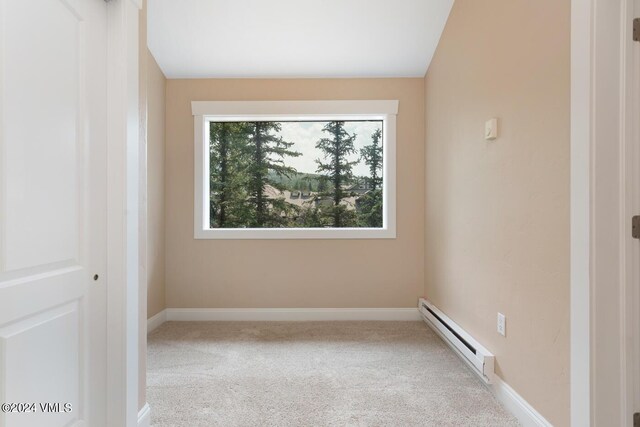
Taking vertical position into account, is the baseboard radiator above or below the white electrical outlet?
below

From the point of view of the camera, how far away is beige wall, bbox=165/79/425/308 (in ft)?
11.0

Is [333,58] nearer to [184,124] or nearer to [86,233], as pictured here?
[184,124]

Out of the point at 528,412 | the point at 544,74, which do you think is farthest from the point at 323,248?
the point at 544,74

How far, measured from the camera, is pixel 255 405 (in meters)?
1.88

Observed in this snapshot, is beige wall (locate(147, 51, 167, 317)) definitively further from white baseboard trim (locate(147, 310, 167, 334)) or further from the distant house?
the distant house

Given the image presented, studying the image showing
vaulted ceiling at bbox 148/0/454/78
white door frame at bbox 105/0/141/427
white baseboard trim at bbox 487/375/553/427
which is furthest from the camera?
vaulted ceiling at bbox 148/0/454/78

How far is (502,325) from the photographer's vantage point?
1.92m

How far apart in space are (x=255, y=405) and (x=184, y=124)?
2589 mm

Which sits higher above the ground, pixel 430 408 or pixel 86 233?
pixel 86 233

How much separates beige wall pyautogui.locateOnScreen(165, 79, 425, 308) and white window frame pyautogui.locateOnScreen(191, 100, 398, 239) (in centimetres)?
6

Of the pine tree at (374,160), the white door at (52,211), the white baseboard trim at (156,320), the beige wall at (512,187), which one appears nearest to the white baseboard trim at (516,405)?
the beige wall at (512,187)

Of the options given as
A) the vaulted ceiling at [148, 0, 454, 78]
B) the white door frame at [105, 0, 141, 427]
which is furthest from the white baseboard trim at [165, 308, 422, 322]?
the vaulted ceiling at [148, 0, 454, 78]

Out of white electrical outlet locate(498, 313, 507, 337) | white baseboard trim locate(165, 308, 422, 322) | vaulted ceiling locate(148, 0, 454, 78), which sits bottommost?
white baseboard trim locate(165, 308, 422, 322)

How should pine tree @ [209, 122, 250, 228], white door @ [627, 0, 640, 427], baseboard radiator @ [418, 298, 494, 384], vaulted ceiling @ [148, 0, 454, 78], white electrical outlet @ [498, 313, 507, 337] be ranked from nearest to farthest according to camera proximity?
white door @ [627, 0, 640, 427]
white electrical outlet @ [498, 313, 507, 337]
baseboard radiator @ [418, 298, 494, 384]
vaulted ceiling @ [148, 0, 454, 78]
pine tree @ [209, 122, 250, 228]
